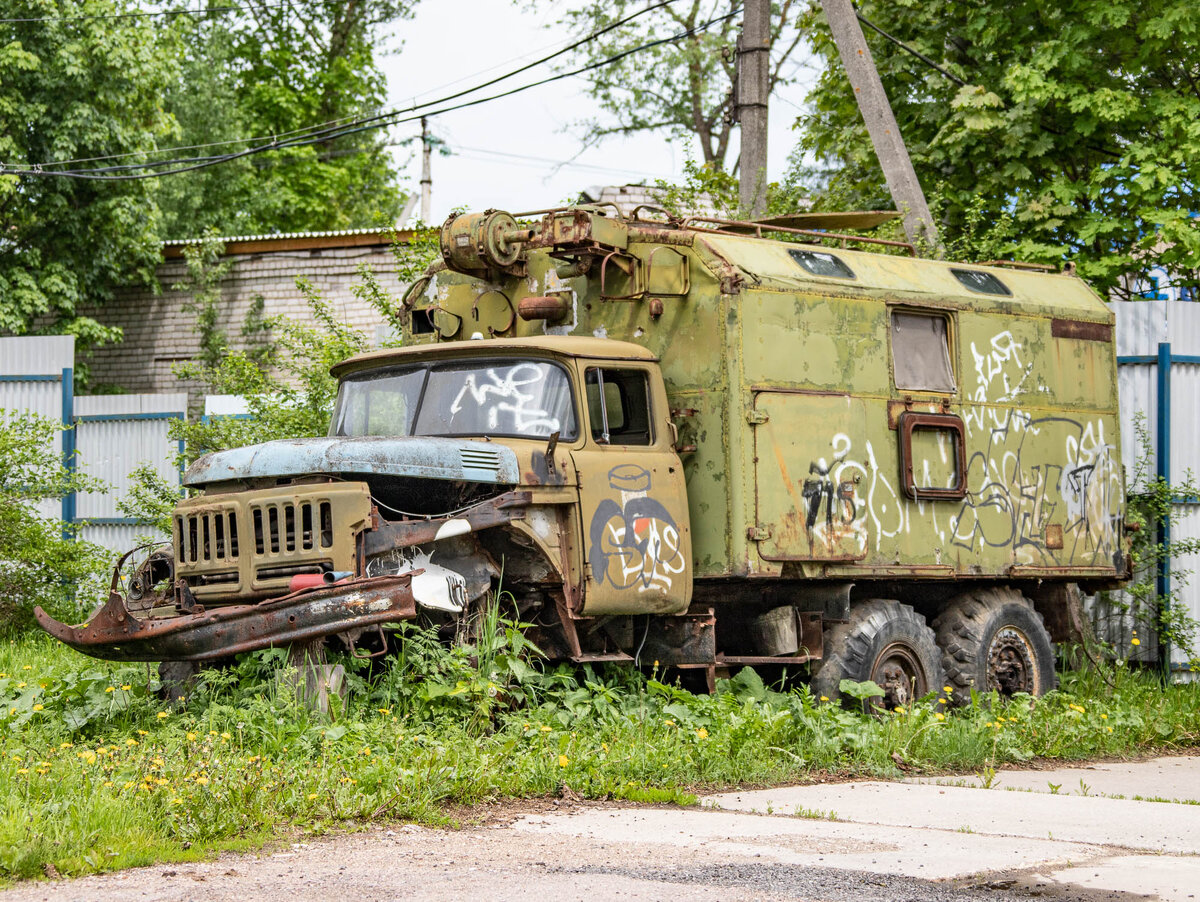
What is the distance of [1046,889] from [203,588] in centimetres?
508

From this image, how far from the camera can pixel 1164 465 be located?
13.0 metres

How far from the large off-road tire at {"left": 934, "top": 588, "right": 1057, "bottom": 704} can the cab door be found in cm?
278

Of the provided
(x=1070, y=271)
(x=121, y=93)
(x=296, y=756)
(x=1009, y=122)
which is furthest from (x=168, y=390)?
(x=296, y=756)

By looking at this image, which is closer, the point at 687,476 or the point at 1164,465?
the point at 687,476

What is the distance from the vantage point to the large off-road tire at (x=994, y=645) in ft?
37.5

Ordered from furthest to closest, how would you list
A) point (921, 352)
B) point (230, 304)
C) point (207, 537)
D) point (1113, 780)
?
point (230, 304) < point (921, 352) < point (1113, 780) < point (207, 537)

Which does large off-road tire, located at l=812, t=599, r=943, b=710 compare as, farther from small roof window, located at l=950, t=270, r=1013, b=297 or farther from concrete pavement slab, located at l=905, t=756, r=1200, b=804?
small roof window, located at l=950, t=270, r=1013, b=297

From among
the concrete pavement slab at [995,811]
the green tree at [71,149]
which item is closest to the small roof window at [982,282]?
the concrete pavement slab at [995,811]

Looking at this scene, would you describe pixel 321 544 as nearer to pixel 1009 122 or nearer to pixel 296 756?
pixel 296 756

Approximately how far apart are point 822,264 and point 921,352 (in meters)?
1.11

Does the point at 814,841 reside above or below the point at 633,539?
below

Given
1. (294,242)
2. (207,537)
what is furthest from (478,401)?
(294,242)

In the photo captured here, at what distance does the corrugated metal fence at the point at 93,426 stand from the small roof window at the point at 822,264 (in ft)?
25.0

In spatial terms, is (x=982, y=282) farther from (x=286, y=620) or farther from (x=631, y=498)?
(x=286, y=620)
